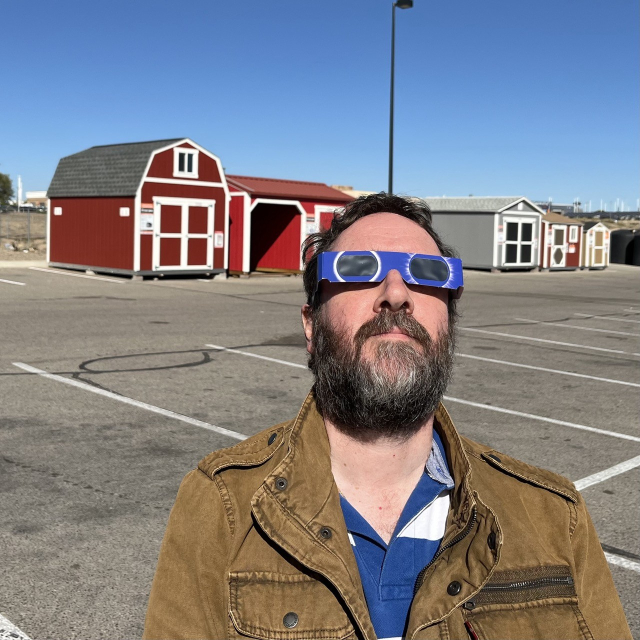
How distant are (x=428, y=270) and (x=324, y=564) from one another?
81cm

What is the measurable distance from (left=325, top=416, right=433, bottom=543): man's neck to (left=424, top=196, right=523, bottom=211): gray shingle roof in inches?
1284

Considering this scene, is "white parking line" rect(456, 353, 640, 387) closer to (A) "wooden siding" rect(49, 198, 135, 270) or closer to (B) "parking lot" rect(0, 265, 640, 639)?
(B) "parking lot" rect(0, 265, 640, 639)

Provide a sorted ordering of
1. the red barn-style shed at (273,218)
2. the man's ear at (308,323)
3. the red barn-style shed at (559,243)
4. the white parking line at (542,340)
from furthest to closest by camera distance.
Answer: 1. the red barn-style shed at (559,243)
2. the red barn-style shed at (273,218)
3. the white parking line at (542,340)
4. the man's ear at (308,323)

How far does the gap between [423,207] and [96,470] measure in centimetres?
403

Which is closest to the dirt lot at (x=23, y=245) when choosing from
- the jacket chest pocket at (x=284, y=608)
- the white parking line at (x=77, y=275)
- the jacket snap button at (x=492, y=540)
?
the white parking line at (x=77, y=275)

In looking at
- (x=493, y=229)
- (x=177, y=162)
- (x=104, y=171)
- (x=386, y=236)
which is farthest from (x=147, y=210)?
(x=386, y=236)

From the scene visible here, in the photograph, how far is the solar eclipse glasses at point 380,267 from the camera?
7.09 feet

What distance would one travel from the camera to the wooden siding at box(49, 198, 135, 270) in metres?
23.9

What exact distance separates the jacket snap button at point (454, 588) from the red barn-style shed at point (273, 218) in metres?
24.2

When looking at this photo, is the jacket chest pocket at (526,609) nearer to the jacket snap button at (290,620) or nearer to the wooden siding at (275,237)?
the jacket snap button at (290,620)

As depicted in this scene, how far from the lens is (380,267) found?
2164mm

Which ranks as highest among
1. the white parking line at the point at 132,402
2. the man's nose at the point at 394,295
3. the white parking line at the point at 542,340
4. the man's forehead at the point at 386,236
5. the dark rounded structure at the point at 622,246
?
the dark rounded structure at the point at 622,246

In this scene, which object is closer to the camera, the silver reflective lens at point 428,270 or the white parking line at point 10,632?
the silver reflective lens at point 428,270

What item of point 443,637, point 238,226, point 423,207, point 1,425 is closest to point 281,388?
point 1,425
